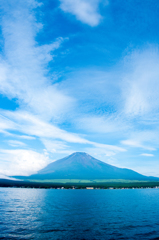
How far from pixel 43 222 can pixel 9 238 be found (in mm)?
15822

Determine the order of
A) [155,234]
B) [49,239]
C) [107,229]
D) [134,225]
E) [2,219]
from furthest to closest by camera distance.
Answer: [2,219] → [134,225] → [107,229] → [155,234] → [49,239]

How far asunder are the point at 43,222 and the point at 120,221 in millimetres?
23227

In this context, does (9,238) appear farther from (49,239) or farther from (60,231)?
(60,231)

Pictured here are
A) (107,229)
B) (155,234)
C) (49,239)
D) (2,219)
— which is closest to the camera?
(49,239)

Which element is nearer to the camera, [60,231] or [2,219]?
[60,231]

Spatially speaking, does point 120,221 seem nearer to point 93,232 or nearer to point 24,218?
point 93,232

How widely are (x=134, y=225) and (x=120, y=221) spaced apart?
5225 millimetres

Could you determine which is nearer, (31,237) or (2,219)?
(31,237)

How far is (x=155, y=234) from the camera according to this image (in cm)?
4203

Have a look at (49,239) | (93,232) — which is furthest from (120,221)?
(49,239)

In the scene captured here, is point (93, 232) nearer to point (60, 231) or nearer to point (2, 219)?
point (60, 231)

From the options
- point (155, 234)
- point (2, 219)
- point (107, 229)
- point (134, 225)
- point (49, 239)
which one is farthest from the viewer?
point (2, 219)

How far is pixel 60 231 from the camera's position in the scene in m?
43.1

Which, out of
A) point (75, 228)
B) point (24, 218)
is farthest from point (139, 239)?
point (24, 218)
